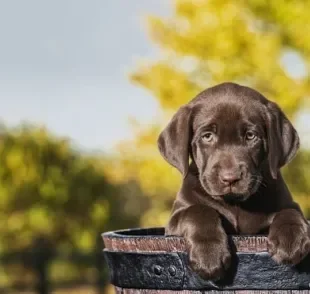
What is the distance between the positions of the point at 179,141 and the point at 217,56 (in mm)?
12522

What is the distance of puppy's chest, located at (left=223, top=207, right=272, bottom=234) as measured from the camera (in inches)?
151

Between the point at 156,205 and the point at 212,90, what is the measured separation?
604 inches

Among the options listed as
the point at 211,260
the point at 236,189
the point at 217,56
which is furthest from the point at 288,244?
the point at 217,56

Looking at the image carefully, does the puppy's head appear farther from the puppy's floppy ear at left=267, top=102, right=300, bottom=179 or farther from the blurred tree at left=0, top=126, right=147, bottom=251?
the blurred tree at left=0, top=126, right=147, bottom=251

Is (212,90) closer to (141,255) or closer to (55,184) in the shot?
(141,255)

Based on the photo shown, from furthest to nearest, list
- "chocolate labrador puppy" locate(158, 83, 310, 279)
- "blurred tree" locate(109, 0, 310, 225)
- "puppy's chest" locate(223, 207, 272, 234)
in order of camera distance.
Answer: "blurred tree" locate(109, 0, 310, 225)
"puppy's chest" locate(223, 207, 272, 234)
"chocolate labrador puppy" locate(158, 83, 310, 279)

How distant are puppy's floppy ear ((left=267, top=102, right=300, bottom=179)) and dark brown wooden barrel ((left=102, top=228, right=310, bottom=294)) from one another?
0.64m

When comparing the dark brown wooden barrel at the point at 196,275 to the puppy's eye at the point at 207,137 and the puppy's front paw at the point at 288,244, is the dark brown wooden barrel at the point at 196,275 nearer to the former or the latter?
the puppy's front paw at the point at 288,244

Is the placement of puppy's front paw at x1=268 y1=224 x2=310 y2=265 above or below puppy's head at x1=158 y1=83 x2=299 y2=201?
below

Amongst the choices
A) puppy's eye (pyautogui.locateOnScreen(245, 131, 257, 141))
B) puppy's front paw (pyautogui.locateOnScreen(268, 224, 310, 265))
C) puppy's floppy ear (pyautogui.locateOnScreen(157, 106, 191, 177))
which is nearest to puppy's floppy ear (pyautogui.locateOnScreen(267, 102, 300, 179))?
puppy's eye (pyautogui.locateOnScreen(245, 131, 257, 141))

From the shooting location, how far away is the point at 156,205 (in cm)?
1931

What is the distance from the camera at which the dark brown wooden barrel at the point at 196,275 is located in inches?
131

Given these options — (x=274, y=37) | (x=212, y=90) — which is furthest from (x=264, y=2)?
(x=212, y=90)

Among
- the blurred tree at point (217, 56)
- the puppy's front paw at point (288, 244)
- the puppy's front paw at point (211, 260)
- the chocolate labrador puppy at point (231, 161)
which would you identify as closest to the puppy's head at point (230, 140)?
the chocolate labrador puppy at point (231, 161)
